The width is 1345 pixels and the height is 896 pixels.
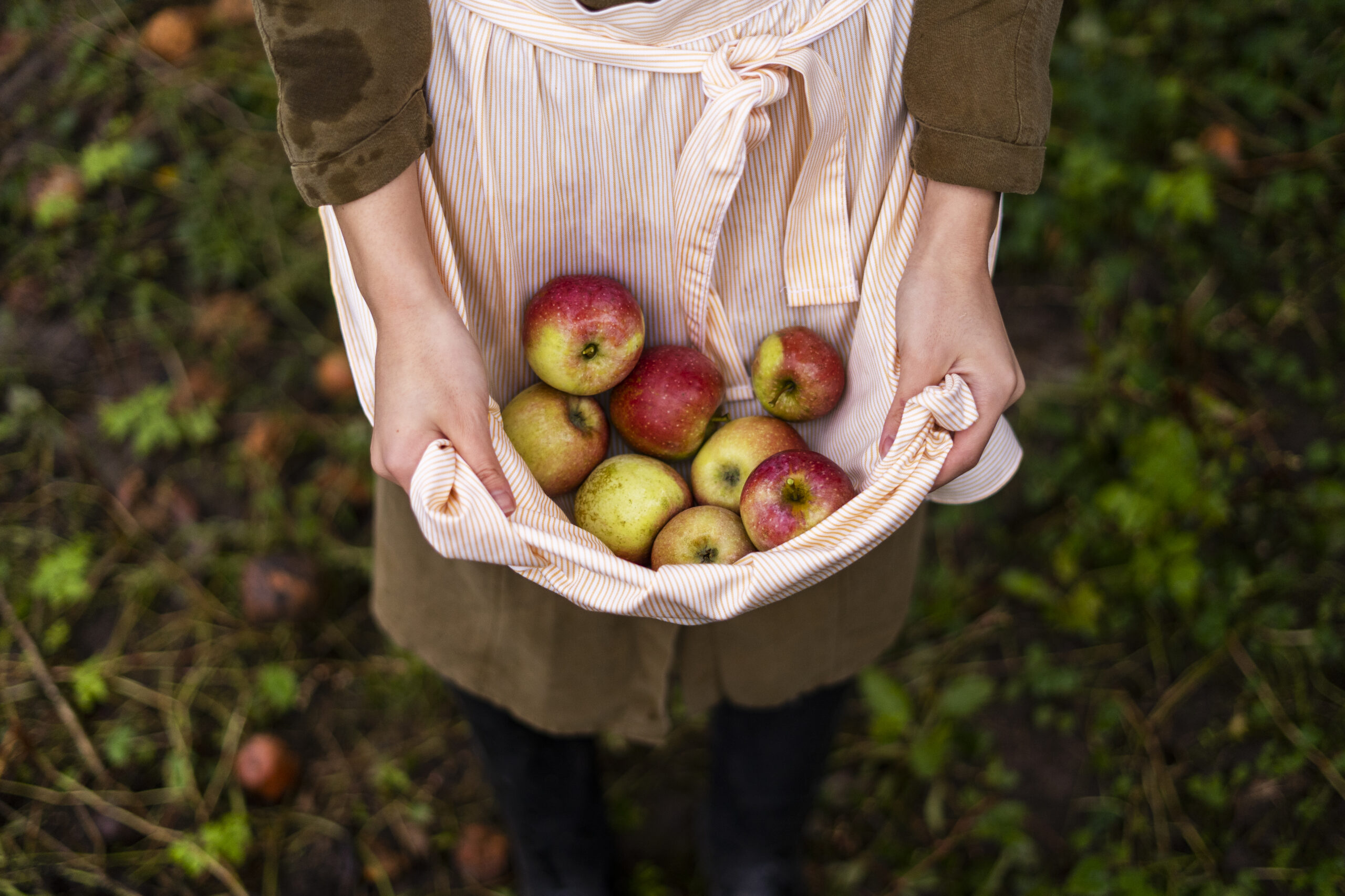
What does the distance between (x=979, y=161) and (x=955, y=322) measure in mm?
219

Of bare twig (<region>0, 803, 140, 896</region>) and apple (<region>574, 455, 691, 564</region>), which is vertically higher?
apple (<region>574, 455, 691, 564</region>)

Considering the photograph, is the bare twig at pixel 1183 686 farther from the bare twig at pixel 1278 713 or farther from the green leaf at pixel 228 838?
the green leaf at pixel 228 838

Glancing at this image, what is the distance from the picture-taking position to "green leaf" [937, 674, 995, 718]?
2.15 metres

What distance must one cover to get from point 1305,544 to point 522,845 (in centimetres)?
214

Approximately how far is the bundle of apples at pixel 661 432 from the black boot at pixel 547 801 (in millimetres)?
543

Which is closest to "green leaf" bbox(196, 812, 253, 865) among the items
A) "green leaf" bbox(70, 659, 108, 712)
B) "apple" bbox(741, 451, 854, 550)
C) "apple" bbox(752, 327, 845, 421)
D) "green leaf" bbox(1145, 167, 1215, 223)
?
"green leaf" bbox(70, 659, 108, 712)

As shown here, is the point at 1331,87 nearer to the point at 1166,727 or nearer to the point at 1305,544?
the point at 1305,544

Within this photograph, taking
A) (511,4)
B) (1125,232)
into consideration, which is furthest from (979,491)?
(1125,232)

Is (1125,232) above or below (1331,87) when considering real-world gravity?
below

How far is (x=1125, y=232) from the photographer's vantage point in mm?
Result: 2580

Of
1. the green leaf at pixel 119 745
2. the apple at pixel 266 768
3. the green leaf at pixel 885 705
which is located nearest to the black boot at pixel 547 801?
the apple at pixel 266 768

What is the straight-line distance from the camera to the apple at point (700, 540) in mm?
1272

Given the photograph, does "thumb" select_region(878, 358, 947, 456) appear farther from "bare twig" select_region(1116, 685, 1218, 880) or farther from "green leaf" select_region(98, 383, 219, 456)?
"green leaf" select_region(98, 383, 219, 456)

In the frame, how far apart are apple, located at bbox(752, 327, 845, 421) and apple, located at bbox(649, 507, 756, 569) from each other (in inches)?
8.2
